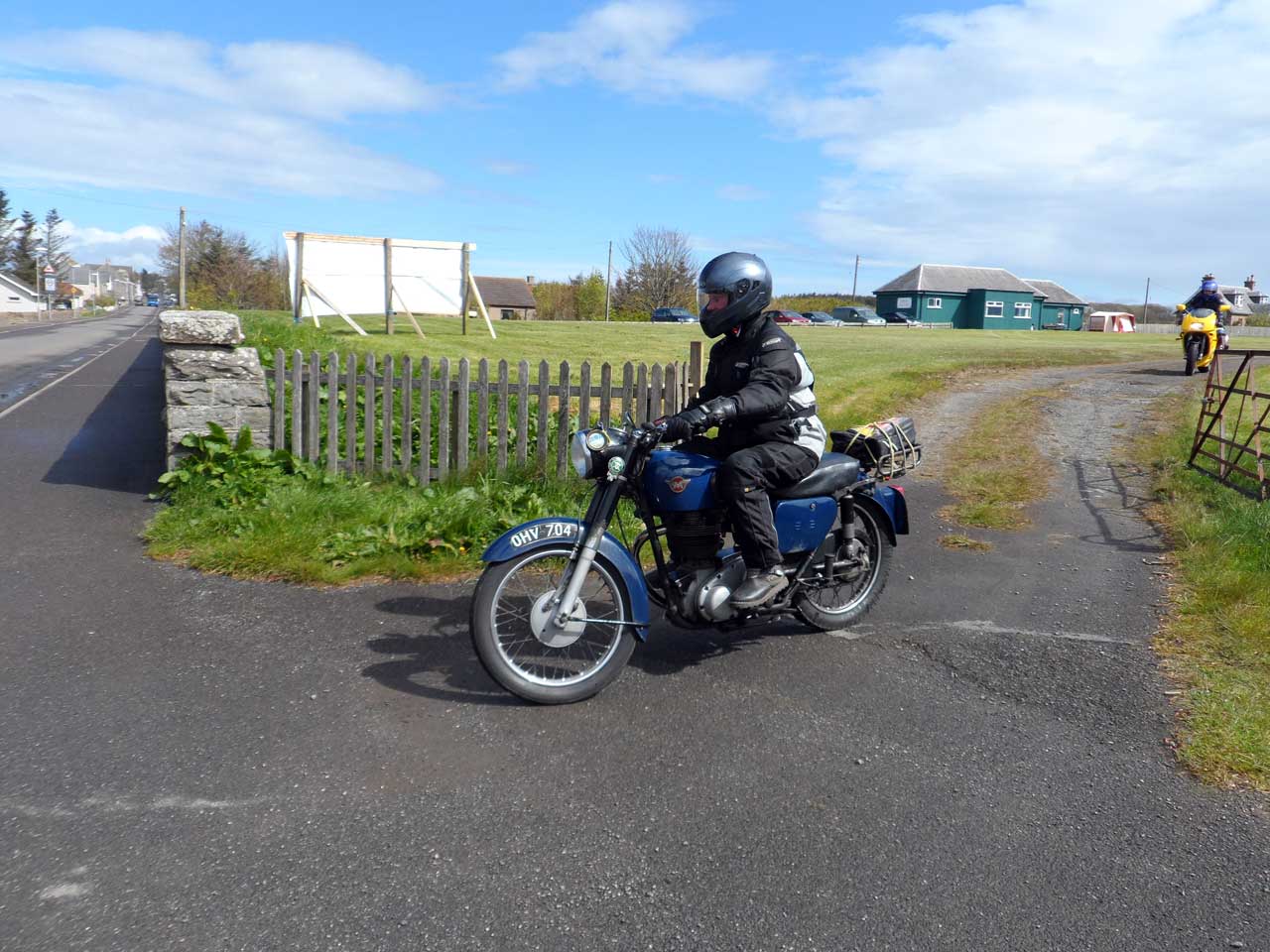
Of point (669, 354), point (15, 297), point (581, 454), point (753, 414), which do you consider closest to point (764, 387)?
point (753, 414)

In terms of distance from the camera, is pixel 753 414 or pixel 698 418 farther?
pixel 753 414

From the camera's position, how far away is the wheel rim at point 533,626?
4477 mm

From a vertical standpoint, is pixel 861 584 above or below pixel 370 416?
below

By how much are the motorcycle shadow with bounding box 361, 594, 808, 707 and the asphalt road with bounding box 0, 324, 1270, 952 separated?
0.08 feet

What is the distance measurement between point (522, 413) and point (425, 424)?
31.7 inches

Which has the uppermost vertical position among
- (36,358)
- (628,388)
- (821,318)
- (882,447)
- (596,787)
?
(821,318)

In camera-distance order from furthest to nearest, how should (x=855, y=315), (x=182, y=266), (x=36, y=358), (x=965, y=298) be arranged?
(x=965, y=298)
(x=855, y=315)
(x=182, y=266)
(x=36, y=358)

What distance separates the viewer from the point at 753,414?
4.64m

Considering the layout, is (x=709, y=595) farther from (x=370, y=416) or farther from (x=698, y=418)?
(x=370, y=416)

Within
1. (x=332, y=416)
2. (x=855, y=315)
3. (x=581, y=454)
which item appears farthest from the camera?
(x=855, y=315)

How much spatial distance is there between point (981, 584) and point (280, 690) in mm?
4336

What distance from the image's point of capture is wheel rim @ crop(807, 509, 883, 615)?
5680mm

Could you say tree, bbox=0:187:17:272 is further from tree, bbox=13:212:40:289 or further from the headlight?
the headlight

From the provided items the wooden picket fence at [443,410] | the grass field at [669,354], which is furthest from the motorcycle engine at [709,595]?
the grass field at [669,354]
